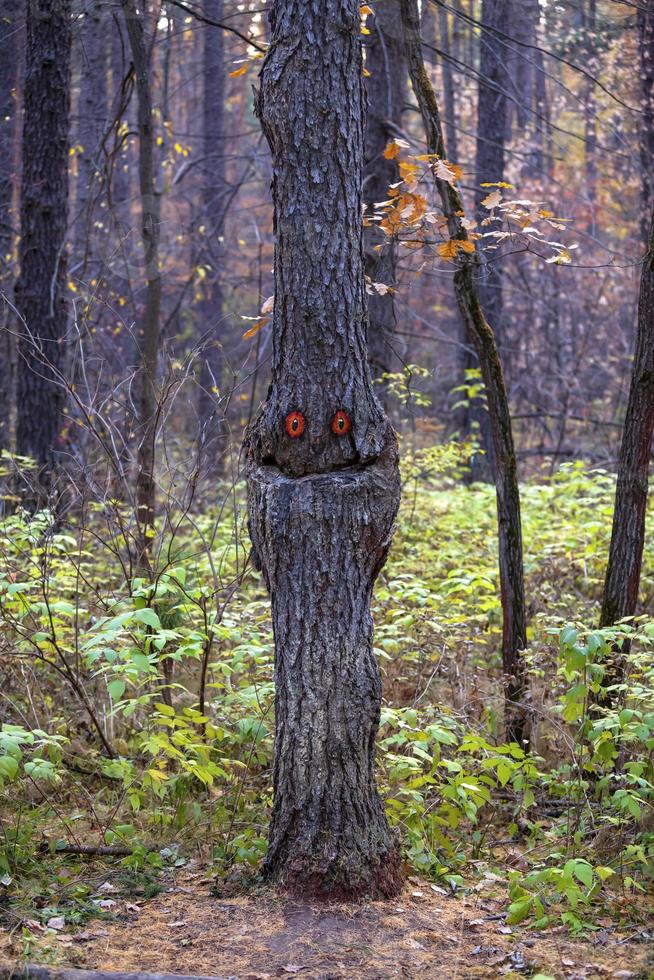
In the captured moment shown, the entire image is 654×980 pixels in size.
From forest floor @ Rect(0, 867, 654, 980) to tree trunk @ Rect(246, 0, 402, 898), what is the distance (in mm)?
184

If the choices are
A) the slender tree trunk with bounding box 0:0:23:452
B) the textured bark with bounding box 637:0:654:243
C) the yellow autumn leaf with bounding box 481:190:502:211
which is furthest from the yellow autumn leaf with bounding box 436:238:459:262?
the textured bark with bounding box 637:0:654:243

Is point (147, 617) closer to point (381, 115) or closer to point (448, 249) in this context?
point (448, 249)

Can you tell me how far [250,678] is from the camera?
579 cm

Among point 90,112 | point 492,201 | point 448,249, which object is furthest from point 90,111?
point 492,201

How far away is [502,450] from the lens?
5.61 metres

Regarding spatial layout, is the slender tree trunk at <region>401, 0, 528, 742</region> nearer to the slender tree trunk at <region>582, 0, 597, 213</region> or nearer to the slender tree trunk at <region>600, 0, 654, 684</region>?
the slender tree trunk at <region>600, 0, 654, 684</region>

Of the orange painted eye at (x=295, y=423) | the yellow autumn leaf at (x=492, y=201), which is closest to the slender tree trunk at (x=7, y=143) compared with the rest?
the yellow autumn leaf at (x=492, y=201)

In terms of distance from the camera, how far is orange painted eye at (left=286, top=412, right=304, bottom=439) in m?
3.99

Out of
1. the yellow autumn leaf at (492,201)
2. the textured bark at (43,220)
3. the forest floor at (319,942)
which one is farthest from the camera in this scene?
the textured bark at (43,220)

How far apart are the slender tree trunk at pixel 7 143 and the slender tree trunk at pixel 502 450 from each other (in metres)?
5.36

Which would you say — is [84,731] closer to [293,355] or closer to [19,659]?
[19,659]

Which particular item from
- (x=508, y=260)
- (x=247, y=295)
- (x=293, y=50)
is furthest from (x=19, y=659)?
(x=247, y=295)

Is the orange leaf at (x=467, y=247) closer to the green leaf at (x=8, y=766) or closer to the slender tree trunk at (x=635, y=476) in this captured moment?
the slender tree trunk at (x=635, y=476)

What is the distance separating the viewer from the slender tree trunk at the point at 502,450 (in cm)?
550
